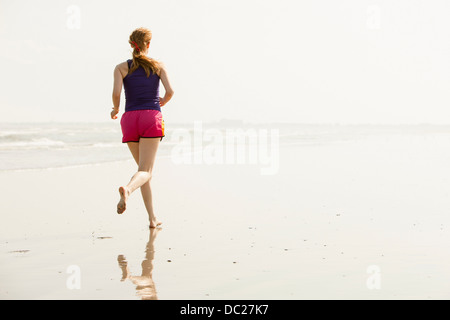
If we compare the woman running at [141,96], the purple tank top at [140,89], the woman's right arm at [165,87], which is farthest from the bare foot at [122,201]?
the woman's right arm at [165,87]

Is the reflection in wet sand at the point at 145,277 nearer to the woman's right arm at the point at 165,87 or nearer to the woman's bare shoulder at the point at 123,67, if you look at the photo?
the woman's right arm at the point at 165,87

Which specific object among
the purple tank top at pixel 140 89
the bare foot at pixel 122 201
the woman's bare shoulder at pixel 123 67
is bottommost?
the bare foot at pixel 122 201

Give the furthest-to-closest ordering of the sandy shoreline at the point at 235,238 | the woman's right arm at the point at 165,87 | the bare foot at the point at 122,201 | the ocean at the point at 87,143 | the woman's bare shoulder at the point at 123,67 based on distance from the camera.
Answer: the ocean at the point at 87,143, the woman's right arm at the point at 165,87, the woman's bare shoulder at the point at 123,67, the bare foot at the point at 122,201, the sandy shoreline at the point at 235,238

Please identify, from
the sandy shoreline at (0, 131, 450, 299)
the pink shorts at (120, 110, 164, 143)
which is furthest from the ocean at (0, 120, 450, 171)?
the pink shorts at (120, 110, 164, 143)

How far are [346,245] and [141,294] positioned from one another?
6.26 feet

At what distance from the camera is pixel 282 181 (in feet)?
29.8

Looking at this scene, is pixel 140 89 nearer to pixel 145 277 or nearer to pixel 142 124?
pixel 142 124

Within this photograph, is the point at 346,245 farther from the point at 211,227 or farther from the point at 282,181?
the point at 282,181

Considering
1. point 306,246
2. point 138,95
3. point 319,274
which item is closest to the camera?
point 319,274

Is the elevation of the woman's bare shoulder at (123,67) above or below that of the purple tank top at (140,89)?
above

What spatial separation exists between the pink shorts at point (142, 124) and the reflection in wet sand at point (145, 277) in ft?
3.34

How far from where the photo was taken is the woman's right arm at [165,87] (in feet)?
16.6

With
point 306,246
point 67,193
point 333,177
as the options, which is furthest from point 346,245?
point 333,177

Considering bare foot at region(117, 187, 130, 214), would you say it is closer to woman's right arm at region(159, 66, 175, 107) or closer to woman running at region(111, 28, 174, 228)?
woman running at region(111, 28, 174, 228)
